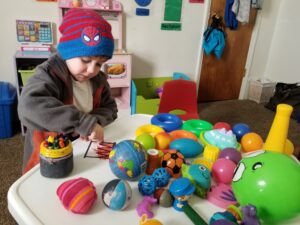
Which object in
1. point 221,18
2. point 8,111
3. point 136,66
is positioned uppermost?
point 221,18

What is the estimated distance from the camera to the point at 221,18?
254cm

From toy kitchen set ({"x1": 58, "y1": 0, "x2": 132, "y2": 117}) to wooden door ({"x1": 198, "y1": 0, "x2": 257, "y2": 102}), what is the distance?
90cm

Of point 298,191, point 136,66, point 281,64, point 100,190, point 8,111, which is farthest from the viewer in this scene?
point 281,64

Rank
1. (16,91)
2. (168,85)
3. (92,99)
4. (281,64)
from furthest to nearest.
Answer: (281,64)
(16,91)
(168,85)
(92,99)

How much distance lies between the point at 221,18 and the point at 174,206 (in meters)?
2.31

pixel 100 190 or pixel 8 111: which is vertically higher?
pixel 100 190

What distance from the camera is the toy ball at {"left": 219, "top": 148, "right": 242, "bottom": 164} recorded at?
0.73 m

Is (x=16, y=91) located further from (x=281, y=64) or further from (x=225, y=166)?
(x=281, y=64)

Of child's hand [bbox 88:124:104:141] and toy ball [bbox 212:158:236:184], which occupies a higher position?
child's hand [bbox 88:124:104:141]

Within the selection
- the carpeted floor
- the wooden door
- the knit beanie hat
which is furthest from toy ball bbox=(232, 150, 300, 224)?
the wooden door

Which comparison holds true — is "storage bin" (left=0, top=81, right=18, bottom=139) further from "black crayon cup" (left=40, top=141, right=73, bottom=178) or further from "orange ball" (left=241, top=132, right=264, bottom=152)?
"orange ball" (left=241, top=132, right=264, bottom=152)

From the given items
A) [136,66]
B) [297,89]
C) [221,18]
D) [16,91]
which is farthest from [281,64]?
Answer: [16,91]

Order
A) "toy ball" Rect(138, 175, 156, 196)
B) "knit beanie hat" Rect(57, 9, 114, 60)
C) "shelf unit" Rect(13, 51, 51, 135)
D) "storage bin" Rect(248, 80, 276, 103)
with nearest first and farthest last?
"toy ball" Rect(138, 175, 156, 196)
"knit beanie hat" Rect(57, 9, 114, 60)
"shelf unit" Rect(13, 51, 51, 135)
"storage bin" Rect(248, 80, 276, 103)

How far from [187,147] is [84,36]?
41cm
